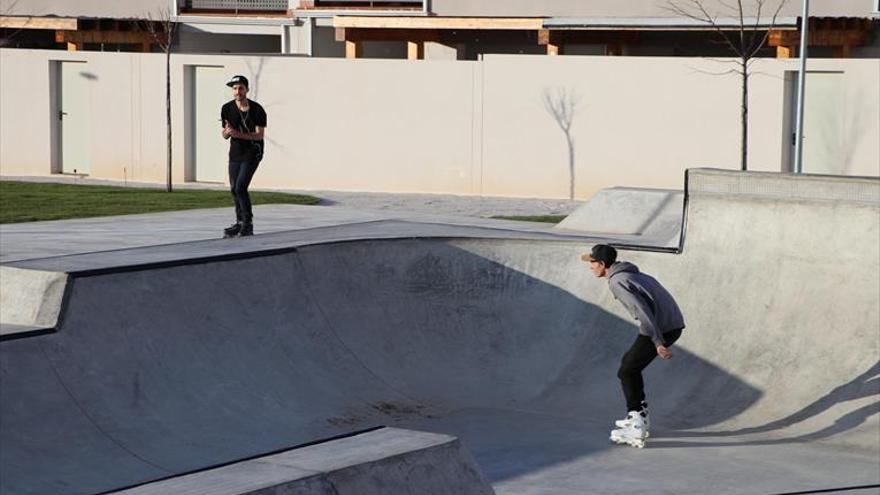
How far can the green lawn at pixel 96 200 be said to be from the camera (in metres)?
20.1

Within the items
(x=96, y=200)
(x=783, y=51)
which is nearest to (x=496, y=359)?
(x=96, y=200)

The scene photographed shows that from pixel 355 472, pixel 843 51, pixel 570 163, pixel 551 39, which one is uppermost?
pixel 551 39

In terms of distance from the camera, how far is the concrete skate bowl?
1023 cm

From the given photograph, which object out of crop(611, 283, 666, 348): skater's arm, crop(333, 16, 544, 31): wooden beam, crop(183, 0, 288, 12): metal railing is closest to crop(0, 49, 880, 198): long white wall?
crop(333, 16, 544, 31): wooden beam

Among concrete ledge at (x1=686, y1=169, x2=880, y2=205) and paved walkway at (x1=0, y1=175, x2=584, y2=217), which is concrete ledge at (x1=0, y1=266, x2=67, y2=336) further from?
paved walkway at (x1=0, y1=175, x2=584, y2=217)

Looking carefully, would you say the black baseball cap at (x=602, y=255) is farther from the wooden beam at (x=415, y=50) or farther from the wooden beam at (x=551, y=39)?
the wooden beam at (x=415, y=50)

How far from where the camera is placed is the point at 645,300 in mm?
10602

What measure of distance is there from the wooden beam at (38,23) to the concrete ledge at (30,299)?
23.7 meters

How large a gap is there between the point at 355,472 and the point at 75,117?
23417 mm

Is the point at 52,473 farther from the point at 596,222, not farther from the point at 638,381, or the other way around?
the point at 596,222

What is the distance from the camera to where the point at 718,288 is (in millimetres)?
12945

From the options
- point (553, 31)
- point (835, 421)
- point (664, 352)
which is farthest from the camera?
point (553, 31)

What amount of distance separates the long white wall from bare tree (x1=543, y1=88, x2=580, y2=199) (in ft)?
0.26

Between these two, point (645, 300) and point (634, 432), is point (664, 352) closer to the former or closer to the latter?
point (645, 300)
